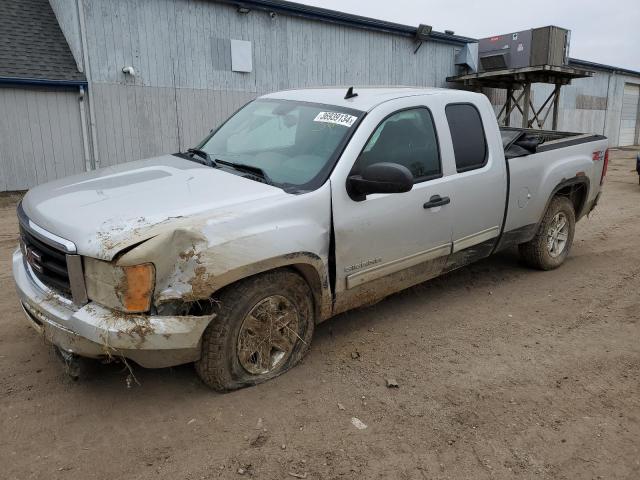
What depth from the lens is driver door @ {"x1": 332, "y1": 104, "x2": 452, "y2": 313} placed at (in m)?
3.53

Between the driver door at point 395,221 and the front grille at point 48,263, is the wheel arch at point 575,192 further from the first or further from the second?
the front grille at point 48,263

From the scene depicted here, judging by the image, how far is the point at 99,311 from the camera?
2732 millimetres

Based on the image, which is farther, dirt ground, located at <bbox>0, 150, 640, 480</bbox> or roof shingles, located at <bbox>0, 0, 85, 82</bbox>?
roof shingles, located at <bbox>0, 0, 85, 82</bbox>

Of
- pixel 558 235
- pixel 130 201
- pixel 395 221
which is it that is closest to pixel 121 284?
pixel 130 201

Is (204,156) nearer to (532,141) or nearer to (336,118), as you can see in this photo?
(336,118)

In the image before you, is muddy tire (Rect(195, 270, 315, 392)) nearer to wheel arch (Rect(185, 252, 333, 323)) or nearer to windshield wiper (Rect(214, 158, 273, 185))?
wheel arch (Rect(185, 252, 333, 323))

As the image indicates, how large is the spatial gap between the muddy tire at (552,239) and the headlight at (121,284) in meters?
4.22

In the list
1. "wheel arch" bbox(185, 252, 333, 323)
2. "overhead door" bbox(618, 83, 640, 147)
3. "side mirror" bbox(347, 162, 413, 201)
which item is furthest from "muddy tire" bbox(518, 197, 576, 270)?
"overhead door" bbox(618, 83, 640, 147)

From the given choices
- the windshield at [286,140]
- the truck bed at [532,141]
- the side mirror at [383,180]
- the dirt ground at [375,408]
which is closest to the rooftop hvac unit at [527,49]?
the truck bed at [532,141]

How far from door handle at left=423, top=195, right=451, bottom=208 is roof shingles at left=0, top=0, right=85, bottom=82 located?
369 inches

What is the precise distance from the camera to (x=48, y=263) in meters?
2.95

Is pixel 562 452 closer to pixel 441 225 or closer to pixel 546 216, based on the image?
pixel 441 225

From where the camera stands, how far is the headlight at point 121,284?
264 centimetres

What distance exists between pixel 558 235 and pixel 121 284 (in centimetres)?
484
